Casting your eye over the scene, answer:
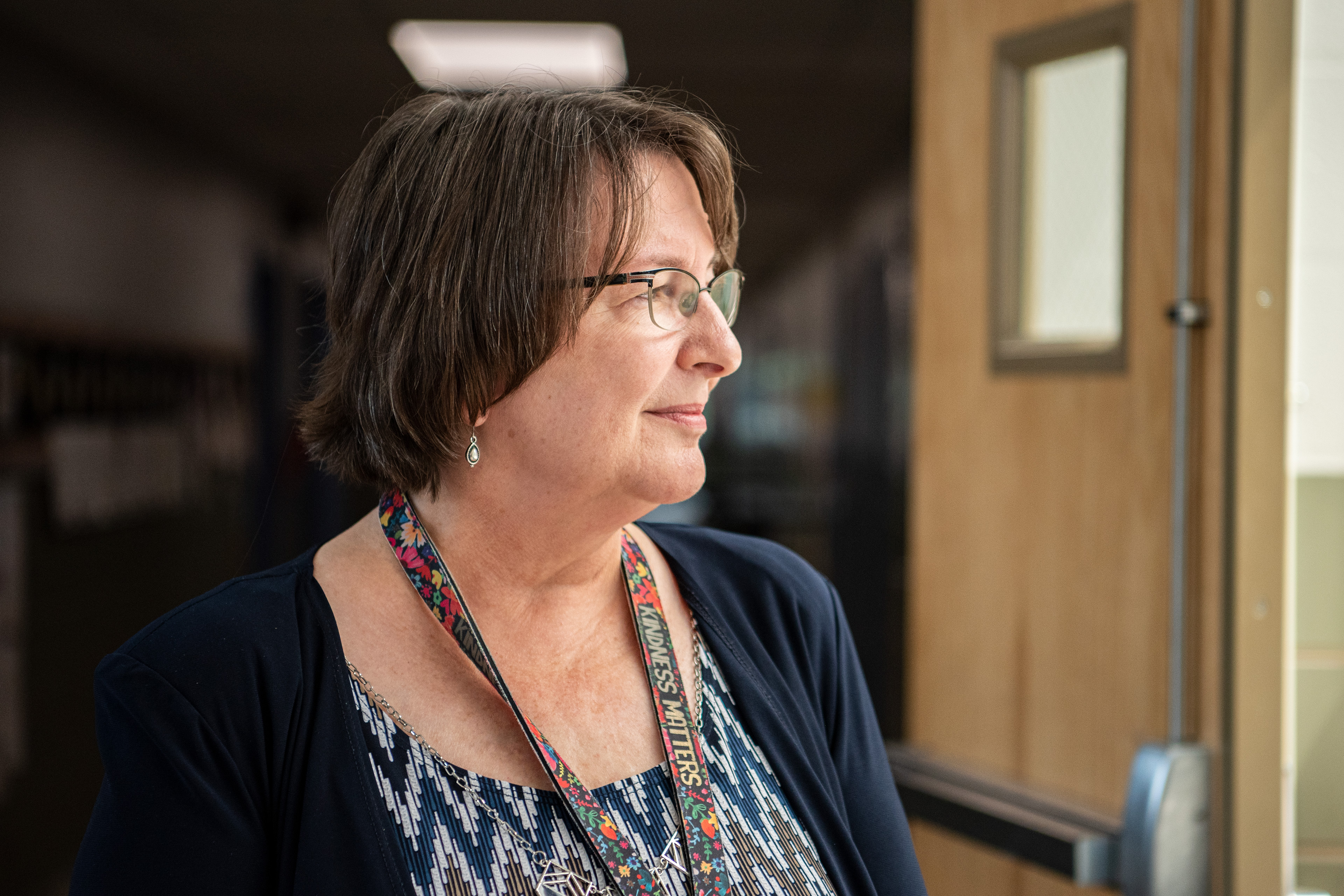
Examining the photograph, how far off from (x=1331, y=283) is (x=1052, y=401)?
45cm

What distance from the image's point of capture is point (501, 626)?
1002 mm

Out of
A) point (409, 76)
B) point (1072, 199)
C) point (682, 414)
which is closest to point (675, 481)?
point (682, 414)

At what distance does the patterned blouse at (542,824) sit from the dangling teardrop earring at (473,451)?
0.22 metres

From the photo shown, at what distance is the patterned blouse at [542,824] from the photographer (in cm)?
86

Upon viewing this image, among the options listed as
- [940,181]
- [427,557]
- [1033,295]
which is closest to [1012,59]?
[940,181]

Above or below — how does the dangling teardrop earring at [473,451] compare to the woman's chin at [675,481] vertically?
above

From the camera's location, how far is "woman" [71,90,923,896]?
0.85 metres

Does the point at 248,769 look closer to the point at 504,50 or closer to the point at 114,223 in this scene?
the point at 504,50

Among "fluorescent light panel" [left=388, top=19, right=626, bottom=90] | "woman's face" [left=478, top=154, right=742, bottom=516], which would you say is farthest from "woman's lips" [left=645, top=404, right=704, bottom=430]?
"fluorescent light panel" [left=388, top=19, right=626, bottom=90]

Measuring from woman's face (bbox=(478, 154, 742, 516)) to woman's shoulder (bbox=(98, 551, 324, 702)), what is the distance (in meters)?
0.22

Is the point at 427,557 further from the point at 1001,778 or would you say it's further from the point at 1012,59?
the point at 1012,59

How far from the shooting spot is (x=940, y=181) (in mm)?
1736

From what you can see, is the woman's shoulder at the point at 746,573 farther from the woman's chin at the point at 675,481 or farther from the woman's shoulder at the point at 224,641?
the woman's shoulder at the point at 224,641

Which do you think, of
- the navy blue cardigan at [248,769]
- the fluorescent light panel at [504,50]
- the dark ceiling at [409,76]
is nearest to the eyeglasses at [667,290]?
the navy blue cardigan at [248,769]
